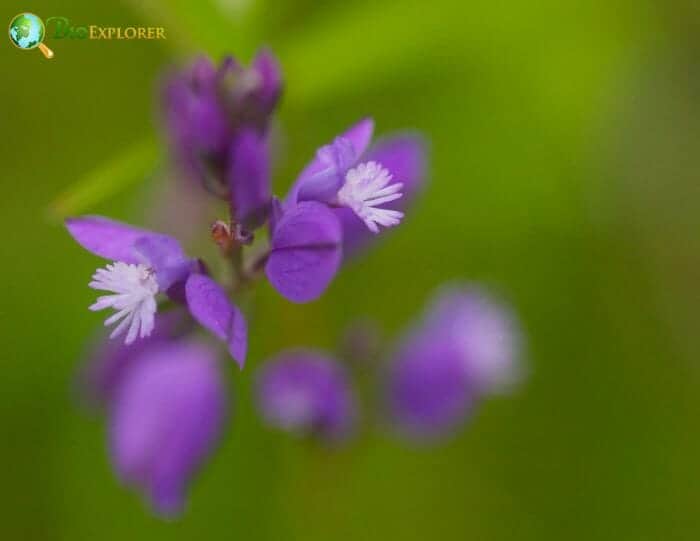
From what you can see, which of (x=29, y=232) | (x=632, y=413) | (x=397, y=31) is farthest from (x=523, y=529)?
(x=29, y=232)

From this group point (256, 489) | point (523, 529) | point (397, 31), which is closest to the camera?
point (397, 31)

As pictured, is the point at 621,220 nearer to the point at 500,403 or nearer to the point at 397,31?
the point at 500,403

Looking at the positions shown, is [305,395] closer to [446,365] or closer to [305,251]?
[446,365]

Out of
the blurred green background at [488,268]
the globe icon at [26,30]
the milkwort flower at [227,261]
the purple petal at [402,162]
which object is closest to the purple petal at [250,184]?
the milkwort flower at [227,261]

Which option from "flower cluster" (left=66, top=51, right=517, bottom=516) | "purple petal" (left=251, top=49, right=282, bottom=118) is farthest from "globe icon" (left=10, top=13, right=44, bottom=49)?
"purple petal" (left=251, top=49, right=282, bottom=118)

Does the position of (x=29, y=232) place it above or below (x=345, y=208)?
above

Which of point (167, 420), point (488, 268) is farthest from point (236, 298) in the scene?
point (488, 268)
